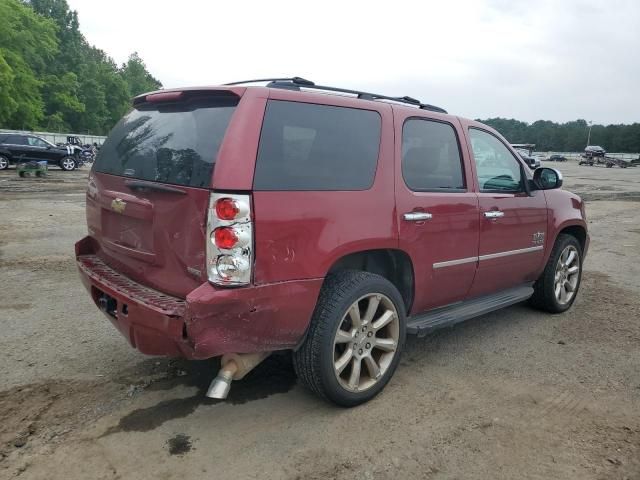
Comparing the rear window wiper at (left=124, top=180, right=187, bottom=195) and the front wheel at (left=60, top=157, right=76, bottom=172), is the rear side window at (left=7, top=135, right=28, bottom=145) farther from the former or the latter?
the rear window wiper at (left=124, top=180, right=187, bottom=195)

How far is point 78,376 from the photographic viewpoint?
11.4 ft

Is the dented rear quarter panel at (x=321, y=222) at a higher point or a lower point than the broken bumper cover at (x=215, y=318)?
higher

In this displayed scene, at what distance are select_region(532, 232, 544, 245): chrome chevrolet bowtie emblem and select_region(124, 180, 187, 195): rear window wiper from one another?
10.4 feet

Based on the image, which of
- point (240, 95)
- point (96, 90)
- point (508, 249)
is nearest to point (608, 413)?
point (508, 249)

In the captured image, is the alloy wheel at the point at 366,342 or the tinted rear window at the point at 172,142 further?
the alloy wheel at the point at 366,342

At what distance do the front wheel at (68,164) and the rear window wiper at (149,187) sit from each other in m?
23.4

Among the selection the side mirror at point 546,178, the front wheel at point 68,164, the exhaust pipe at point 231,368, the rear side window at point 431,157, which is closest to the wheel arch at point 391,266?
the rear side window at point 431,157

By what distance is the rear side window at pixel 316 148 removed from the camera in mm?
2705

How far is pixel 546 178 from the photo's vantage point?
15.3ft

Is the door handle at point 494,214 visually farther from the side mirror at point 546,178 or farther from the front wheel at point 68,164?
the front wheel at point 68,164

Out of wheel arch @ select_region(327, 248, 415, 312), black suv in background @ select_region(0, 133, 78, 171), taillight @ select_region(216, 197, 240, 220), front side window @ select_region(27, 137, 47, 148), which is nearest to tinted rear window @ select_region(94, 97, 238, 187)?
taillight @ select_region(216, 197, 240, 220)

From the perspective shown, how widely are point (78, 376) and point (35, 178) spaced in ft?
60.4

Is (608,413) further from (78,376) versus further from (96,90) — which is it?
(96,90)

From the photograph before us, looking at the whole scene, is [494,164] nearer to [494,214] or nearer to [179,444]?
[494,214]
